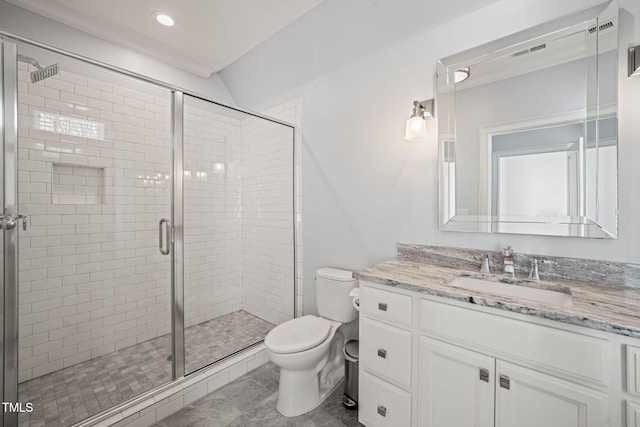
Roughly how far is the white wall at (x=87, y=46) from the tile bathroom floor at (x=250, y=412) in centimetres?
230

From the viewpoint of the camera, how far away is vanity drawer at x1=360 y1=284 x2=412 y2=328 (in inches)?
51.5

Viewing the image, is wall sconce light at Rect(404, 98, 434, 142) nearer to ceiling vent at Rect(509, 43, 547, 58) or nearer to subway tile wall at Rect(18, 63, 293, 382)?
ceiling vent at Rect(509, 43, 547, 58)

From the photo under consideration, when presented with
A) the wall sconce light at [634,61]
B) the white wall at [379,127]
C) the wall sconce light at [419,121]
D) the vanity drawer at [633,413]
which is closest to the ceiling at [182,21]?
the white wall at [379,127]

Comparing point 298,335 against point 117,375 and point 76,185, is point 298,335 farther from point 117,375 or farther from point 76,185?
point 76,185

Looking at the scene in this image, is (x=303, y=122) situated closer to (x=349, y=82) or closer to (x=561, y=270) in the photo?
(x=349, y=82)

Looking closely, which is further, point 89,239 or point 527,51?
point 89,239

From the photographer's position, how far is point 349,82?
7.14ft

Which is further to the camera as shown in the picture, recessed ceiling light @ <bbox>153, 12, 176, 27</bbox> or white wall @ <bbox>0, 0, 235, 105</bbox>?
recessed ceiling light @ <bbox>153, 12, 176, 27</bbox>

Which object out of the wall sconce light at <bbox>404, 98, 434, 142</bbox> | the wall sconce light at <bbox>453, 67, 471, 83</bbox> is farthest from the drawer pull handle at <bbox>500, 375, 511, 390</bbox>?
the wall sconce light at <bbox>453, 67, 471, 83</bbox>

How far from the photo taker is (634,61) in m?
1.18

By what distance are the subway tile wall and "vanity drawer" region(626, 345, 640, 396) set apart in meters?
2.20

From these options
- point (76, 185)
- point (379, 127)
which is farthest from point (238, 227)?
point (379, 127)

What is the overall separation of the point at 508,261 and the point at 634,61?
1022mm

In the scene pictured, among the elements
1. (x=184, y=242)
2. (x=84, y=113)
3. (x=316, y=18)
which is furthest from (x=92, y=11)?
(x=184, y=242)
